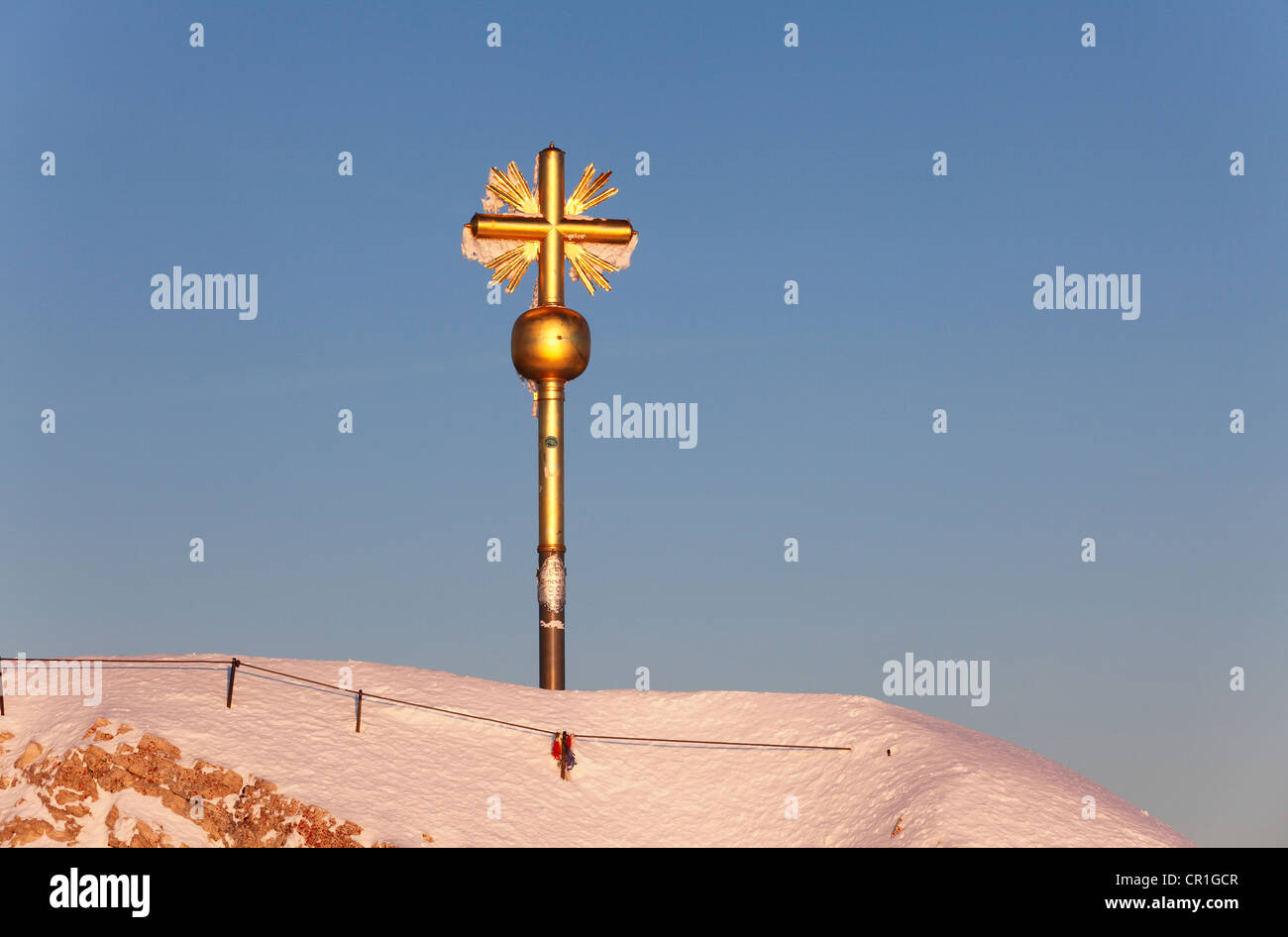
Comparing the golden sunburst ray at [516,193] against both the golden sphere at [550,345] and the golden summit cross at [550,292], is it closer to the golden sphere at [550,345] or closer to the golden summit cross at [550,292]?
the golden summit cross at [550,292]

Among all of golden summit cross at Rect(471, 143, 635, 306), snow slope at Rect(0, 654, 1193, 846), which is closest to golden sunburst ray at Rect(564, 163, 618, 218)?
golden summit cross at Rect(471, 143, 635, 306)

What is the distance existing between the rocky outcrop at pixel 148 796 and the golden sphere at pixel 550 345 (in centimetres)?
951

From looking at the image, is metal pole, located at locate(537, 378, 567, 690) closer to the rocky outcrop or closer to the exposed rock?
the rocky outcrop

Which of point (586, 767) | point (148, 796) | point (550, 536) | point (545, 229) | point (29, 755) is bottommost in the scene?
point (586, 767)

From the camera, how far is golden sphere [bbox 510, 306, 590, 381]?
24312 mm

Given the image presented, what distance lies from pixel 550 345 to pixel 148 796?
10557mm

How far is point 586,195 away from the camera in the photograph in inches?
1002

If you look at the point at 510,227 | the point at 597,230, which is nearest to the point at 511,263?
the point at 510,227

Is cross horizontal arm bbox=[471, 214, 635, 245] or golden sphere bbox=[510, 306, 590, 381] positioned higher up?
cross horizontal arm bbox=[471, 214, 635, 245]

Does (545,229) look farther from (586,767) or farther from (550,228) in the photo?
(586,767)

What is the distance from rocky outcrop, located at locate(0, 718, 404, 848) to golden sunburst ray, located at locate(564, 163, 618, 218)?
12.2 m

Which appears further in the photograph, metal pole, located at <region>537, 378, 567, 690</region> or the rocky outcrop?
metal pole, located at <region>537, 378, 567, 690</region>
